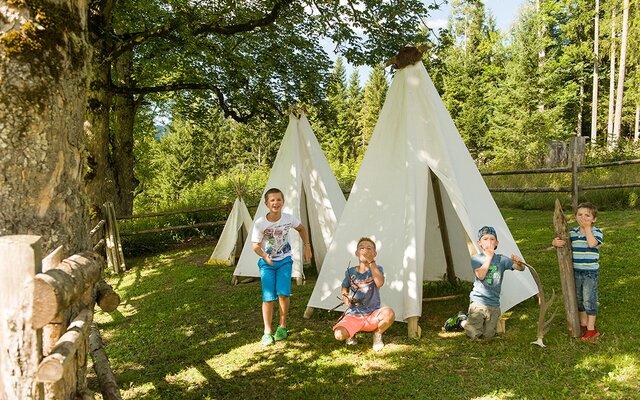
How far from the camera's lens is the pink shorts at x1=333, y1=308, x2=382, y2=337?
4320 mm

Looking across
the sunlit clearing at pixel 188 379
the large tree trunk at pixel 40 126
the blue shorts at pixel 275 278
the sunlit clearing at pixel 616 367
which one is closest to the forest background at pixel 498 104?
the blue shorts at pixel 275 278

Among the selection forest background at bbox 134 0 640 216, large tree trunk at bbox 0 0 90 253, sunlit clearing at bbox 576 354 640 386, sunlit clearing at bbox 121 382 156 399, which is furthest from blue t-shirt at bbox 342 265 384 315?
forest background at bbox 134 0 640 216

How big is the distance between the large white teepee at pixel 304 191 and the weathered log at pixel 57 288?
18.2 feet

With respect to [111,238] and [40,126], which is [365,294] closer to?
[40,126]

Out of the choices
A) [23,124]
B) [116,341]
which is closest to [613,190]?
[116,341]

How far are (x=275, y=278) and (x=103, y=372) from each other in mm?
2068

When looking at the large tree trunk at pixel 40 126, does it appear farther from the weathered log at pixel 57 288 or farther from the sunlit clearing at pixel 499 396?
the sunlit clearing at pixel 499 396

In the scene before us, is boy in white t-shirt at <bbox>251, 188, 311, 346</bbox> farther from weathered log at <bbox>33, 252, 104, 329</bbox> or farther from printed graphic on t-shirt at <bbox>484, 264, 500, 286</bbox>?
weathered log at <bbox>33, 252, 104, 329</bbox>

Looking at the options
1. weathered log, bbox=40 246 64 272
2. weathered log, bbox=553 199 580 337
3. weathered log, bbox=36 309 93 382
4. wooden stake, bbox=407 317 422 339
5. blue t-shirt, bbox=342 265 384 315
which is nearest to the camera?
weathered log, bbox=36 309 93 382

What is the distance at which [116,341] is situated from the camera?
5246 mm

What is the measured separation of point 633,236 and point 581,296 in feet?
15.7

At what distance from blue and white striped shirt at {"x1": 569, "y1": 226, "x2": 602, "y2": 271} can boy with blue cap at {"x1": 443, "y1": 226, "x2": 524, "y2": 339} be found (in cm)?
46

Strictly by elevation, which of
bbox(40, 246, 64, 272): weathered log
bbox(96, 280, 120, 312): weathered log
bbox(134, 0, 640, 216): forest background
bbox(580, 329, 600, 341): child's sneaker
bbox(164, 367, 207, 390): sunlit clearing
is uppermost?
bbox(134, 0, 640, 216): forest background

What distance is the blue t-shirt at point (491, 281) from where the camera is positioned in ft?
14.1
